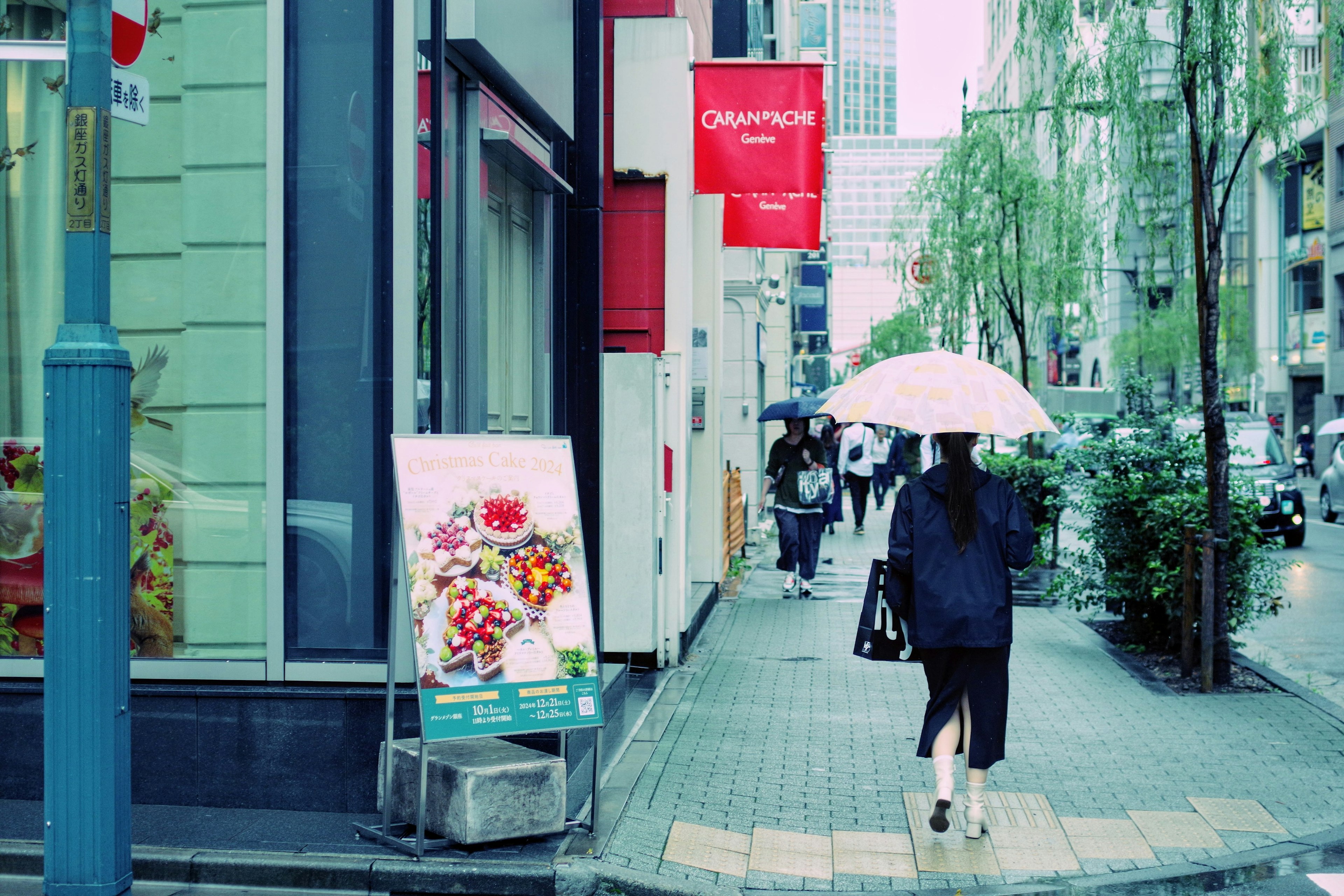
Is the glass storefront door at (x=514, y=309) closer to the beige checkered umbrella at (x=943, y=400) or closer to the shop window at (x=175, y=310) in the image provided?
the shop window at (x=175, y=310)

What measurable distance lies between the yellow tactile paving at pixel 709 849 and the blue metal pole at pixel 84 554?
6.80ft

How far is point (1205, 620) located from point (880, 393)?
3.93m

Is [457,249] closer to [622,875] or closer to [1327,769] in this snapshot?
[622,875]

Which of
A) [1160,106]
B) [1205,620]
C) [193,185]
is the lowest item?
[1205,620]

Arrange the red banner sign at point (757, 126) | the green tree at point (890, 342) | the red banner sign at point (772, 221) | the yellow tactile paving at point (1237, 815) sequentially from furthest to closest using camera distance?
the green tree at point (890, 342) → the red banner sign at point (772, 221) → the red banner sign at point (757, 126) → the yellow tactile paving at point (1237, 815)

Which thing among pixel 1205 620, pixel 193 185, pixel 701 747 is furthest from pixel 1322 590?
pixel 193 185

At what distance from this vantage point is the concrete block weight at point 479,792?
5.11 m

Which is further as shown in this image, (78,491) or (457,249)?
(457,249)

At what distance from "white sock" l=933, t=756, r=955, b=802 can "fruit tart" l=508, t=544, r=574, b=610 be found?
1.73 metres

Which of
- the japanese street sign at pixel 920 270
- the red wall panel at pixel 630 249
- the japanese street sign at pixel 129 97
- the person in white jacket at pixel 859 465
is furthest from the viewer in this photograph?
the japanese street sign at pixel 920 270

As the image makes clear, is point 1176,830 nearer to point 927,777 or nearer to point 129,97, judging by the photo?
point 927,777

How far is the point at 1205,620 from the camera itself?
27.3 ft

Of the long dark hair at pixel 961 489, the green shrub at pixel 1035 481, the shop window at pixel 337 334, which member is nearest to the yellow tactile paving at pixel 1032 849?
the long dark hair at pixel 961 489

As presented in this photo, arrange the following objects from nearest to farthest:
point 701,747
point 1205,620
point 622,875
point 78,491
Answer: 1. point 78,491
2. point 622,875
3. point 701,747
4. point 1205,620
